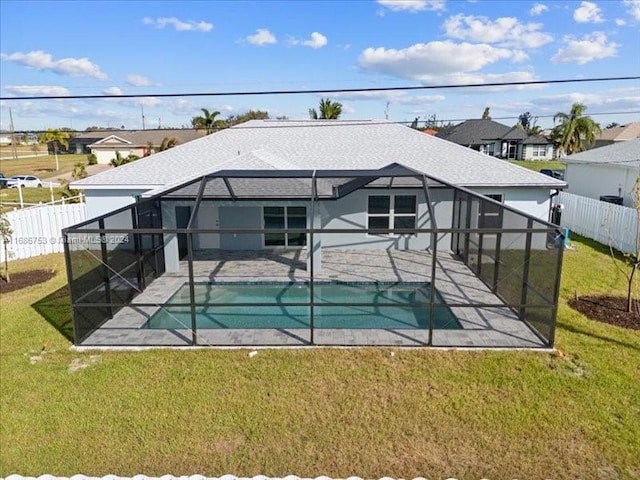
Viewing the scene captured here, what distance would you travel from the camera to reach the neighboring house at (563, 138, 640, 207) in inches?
759

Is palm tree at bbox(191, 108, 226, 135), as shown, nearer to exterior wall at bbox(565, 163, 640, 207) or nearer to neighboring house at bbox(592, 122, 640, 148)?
exterior wall at bbox(565, 163, 640, 207)

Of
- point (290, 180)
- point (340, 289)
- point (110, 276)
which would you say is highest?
point (290, 180)

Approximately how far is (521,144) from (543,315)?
5238 cm

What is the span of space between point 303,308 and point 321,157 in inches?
328

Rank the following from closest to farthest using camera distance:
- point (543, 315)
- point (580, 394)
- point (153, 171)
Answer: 1. point (580, 394)
2. point (543, 315)
3. point (153, 171)

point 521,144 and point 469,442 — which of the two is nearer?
point 469,442

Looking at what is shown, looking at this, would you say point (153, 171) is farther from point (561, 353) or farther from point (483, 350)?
point (561, 353)

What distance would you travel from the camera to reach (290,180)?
12.9m

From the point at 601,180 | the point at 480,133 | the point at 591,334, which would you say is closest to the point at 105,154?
the point at 480,133

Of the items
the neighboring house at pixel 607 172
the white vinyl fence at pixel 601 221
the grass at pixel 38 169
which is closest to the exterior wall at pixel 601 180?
the neighboring house at pixel 607 172

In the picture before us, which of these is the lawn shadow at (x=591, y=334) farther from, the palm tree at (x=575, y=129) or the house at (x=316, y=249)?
the palm tree at (x=575, y=129)

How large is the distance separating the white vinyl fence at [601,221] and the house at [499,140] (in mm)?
25375

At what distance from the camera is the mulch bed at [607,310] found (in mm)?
9750

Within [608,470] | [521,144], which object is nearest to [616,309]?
[608,470]
